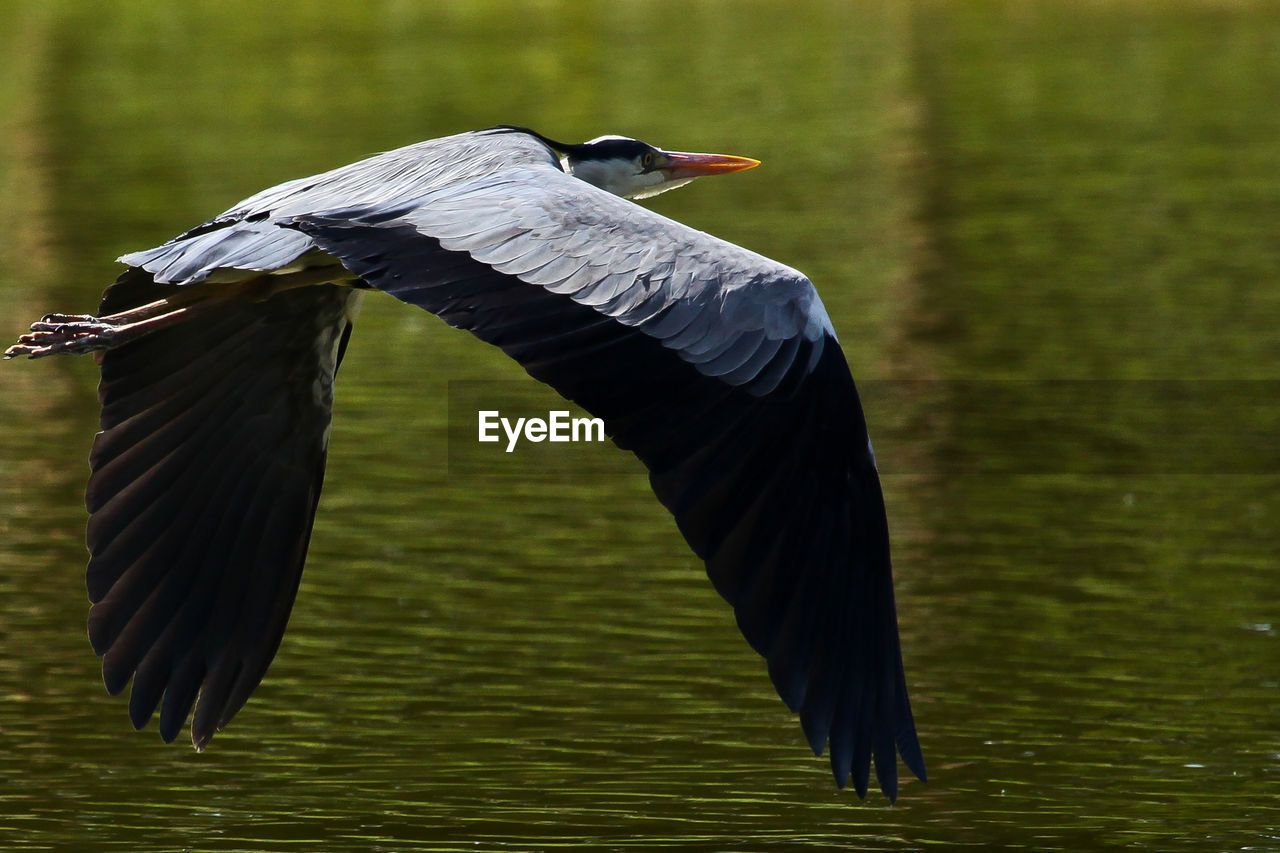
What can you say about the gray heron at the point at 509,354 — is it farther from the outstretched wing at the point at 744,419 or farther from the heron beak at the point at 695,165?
the heron beak at the point at 695,165

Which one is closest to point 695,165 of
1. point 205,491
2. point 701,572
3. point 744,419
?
point 205,491

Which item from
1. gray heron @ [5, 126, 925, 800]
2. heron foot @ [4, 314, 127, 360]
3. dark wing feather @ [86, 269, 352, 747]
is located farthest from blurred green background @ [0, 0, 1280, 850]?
heron foot @ [4, 314, 127, 360]

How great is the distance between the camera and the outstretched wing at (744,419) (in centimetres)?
576

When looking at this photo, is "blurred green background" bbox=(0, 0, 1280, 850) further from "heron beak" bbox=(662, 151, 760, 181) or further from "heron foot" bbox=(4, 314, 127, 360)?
"heron beak" bbox=(662, 151, 760, 181)

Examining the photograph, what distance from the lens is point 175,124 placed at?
27.9 metres

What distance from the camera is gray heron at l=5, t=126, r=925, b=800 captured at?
5.79 metres

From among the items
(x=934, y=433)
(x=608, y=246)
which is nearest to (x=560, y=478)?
(x=934, y=433)

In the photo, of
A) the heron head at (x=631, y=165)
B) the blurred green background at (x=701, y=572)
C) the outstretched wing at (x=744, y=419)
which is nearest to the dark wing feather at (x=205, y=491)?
the blurred green background at (x=701, y=572)

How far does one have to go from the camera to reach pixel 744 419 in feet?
19.2

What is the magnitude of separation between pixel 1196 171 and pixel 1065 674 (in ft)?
48.5

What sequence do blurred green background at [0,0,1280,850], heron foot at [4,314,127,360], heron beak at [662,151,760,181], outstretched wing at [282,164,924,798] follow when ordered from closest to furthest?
outstretched wing at [282,164,924,798]
heron foot at [4,314,127,360]
blurred green background at [0,0,1280,850]
heron beak at [662,151,760,181]

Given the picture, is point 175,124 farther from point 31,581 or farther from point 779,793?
point 779,793

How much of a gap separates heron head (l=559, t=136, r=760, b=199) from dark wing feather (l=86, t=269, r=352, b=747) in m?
1.28

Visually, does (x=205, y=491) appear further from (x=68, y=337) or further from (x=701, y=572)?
(x=701, y=572)
